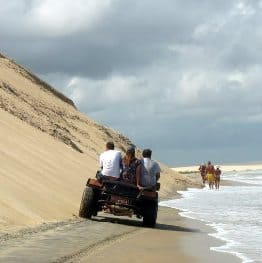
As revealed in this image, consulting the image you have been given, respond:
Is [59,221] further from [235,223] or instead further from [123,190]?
[235,223]

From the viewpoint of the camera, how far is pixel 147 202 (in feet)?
51.9

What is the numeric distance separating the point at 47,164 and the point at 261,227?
7.91 meters

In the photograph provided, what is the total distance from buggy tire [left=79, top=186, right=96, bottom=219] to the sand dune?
0.47m

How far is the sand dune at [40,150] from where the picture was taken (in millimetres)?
15745

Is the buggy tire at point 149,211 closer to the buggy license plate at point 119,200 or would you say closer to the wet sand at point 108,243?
the wet sand at point 108,243

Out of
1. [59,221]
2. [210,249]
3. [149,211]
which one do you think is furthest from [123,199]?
[210,249]

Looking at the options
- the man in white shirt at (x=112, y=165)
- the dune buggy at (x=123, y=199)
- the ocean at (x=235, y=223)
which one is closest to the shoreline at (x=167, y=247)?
the ocean at (x=235, y=223)

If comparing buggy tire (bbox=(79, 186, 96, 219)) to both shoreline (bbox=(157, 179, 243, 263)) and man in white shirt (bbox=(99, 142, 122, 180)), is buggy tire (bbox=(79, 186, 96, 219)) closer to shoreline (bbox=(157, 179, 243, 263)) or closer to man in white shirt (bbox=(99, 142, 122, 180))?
man in white shirt (bbox=(99, 142, 122, 180))

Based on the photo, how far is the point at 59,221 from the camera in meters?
15.3

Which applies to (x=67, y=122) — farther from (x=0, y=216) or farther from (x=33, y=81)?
(x=0, y=216)

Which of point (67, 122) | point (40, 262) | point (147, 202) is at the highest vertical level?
point (67, 122)

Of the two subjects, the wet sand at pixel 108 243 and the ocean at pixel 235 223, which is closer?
the wet sand at pixel 108 243

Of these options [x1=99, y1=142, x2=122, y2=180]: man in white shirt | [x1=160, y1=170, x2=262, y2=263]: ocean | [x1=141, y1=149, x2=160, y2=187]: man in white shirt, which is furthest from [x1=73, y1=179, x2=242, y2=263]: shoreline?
[x1=99, y1=142, x2=122, y2=180]: man in white shirt

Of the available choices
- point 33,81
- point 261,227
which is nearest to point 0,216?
point 261,227
